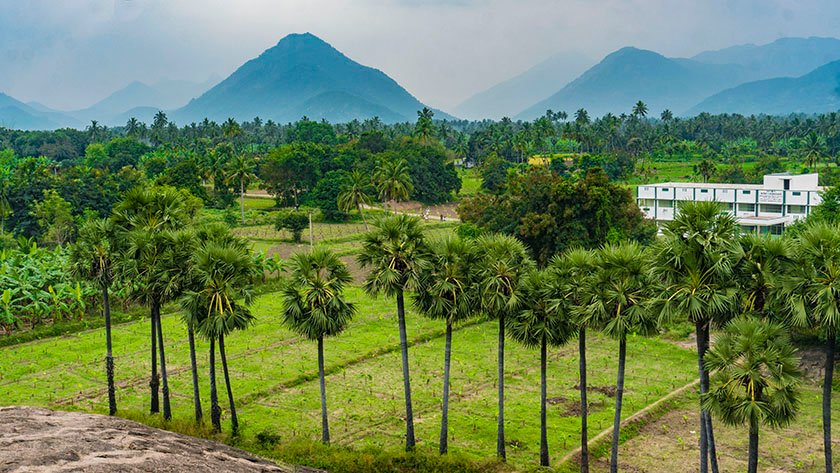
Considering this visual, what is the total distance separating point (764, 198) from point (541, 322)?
58363mm

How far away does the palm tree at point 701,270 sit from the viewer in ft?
73.8

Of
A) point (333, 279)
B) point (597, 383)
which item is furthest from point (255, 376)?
point (597, 383)

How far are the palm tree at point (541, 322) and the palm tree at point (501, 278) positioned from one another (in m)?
0.30

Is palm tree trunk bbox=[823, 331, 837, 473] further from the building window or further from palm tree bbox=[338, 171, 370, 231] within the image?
palm tree bbox=[338, 171, 370, 231]

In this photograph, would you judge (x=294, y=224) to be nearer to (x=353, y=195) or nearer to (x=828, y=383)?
(x=353, y=195)

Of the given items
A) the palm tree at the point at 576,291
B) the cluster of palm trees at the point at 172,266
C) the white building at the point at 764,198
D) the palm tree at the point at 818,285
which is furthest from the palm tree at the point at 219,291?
the white building at the point at 764,198

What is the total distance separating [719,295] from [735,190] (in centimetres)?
6089

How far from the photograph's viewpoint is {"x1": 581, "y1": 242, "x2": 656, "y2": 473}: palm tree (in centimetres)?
2394

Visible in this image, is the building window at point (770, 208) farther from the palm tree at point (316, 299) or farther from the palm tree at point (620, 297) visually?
the palm tree at point (316, 299)

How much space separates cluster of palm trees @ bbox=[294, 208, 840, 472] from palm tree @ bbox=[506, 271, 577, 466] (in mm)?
44

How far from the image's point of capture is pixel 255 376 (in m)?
36.8

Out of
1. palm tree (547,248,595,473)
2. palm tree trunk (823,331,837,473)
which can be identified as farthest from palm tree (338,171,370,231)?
palm tree trunk (823,331,837,473)

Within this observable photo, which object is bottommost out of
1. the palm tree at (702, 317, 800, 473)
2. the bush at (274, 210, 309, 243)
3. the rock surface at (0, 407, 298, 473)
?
the rock surface at (0, 407, 298, 473)

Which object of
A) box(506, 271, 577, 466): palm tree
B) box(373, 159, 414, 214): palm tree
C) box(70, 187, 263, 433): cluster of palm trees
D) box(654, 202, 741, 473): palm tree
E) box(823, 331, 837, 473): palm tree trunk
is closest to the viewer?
box(823, 331, 837, 473): palm tree trunk
